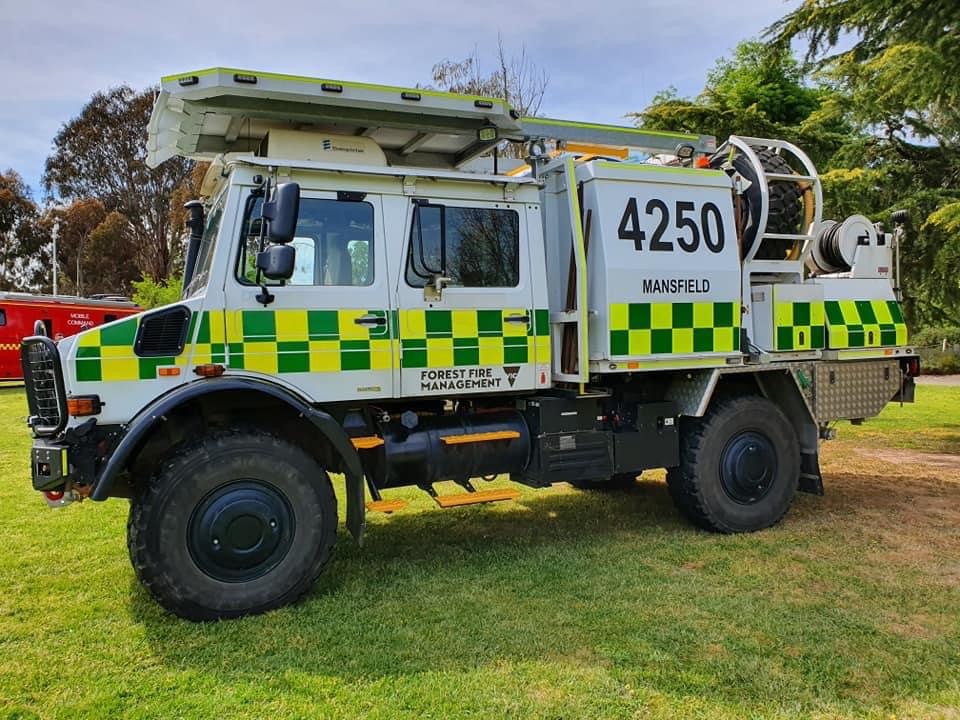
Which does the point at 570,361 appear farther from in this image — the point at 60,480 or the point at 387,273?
the point at 60,480

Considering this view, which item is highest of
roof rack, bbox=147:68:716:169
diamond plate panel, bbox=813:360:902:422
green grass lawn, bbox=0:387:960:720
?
roof rack, bbox=147:68:716:169

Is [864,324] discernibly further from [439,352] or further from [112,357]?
[112,357]

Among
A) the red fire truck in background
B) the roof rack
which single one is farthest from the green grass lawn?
the red fire truck in background

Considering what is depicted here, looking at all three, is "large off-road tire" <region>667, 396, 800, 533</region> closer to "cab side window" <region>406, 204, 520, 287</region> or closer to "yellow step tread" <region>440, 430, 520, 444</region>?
"yellow step tread" <region>440, 430, 520, 444</region>

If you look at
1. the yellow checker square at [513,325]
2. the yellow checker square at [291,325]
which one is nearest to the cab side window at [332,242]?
the yellow checker square at [291,325]

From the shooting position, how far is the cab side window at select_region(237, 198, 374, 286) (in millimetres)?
4684

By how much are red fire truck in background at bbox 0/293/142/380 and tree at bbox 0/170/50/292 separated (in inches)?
739

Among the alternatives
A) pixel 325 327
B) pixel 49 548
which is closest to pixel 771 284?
pixel 325 327

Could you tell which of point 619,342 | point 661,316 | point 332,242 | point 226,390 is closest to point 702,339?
point 661,316

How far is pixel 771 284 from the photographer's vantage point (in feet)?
19.8

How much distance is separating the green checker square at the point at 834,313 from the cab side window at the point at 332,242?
3.70m

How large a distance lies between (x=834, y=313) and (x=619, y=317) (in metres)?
2.05

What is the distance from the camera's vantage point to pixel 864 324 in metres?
6.33

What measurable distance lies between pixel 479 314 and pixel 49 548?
366 cm
